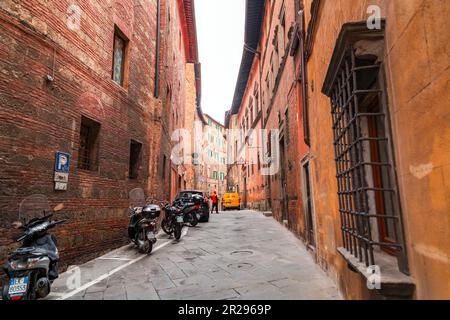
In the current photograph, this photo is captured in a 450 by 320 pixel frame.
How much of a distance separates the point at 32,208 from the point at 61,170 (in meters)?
1.23

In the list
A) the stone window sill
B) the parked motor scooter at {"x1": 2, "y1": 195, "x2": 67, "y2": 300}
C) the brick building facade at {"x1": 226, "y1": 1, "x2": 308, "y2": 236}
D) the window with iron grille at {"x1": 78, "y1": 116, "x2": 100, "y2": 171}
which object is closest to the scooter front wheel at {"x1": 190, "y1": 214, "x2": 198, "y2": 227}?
the brick building facade at {"x1": 226, "y1": 1, "x2": 308, "y2": 236}

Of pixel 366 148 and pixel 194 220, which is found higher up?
pixel 366 148

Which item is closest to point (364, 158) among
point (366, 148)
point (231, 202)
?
point (366, 148)

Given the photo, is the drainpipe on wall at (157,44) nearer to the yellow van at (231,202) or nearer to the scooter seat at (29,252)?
the scooter seat at (29,252)

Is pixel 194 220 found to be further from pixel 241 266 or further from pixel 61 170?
pixel 61 170

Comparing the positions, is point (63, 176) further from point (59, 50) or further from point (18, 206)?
point (59, 50)

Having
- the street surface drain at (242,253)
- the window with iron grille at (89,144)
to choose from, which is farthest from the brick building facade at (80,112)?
the street surface drain at (242,253)

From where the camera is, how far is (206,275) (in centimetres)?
472

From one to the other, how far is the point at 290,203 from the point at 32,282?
23.8ft

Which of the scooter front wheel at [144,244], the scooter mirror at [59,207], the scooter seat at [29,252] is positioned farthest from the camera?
the scooter front wheel at [144,244]

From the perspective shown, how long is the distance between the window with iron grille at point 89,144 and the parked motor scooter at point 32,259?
2.18 metres

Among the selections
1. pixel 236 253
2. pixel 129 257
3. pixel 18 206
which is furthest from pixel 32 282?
pixel 236 253

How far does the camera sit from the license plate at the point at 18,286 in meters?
3.23

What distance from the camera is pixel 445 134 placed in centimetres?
150
